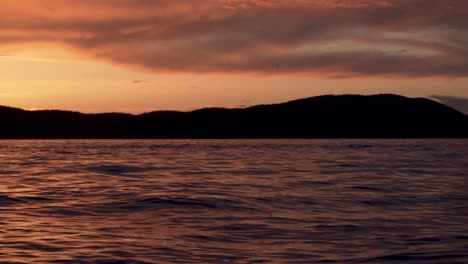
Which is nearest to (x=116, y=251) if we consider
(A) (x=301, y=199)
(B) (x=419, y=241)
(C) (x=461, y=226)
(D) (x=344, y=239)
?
(D) (x=344, y=239)

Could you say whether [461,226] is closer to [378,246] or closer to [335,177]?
[378,246]

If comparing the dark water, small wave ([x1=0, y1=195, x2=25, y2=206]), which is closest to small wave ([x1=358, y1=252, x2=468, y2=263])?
the dark water

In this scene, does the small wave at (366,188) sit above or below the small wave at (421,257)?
above

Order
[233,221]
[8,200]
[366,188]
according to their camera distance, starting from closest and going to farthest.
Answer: [233,221], [8,200], [366,188]

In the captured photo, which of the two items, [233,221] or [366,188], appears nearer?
[233,221]

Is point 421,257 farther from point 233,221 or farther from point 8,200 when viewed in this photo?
point 8,200

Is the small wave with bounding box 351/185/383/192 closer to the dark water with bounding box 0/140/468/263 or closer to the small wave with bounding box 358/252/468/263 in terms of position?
the dark water with bounding box 0/140/468/263

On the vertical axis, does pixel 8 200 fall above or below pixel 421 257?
above

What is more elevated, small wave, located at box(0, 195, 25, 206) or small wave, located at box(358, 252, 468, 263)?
small wave, located at box(0, 195, 25, 206)

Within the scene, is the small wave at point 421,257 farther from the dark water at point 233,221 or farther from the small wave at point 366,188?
the small wave at point 366,188

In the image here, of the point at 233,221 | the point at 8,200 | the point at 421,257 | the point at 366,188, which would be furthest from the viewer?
the point at 366,188

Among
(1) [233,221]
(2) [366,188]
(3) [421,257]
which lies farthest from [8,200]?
(3) [421,257]

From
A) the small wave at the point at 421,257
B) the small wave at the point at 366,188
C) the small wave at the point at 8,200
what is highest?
the small wave at the point at 8,200

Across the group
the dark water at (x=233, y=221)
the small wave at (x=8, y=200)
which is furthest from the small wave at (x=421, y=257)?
the small wave at (x=8, y=200)
